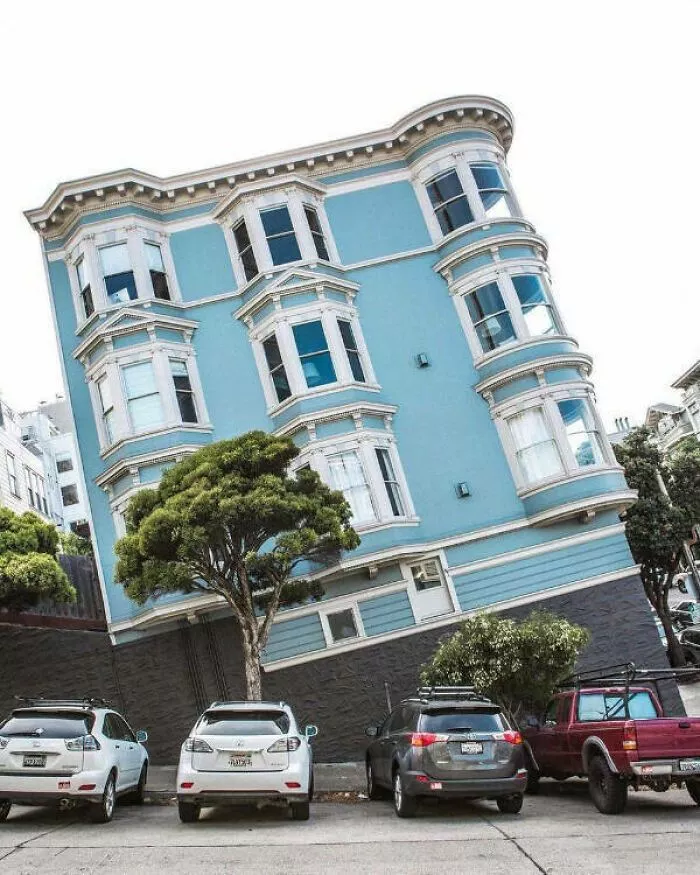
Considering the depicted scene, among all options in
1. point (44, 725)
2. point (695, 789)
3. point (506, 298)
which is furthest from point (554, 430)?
point (44, 725)

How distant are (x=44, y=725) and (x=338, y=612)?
1022 centimetres

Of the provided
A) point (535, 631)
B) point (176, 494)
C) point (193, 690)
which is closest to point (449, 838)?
point (535, 631)

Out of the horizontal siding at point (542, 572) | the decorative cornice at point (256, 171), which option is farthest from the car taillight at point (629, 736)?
the decorative cornice at point (256, 171)

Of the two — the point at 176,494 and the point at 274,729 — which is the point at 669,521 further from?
the point at 274,729

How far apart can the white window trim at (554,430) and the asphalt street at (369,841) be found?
941 centimetres

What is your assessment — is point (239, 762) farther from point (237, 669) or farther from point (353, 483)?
point (353, 483)

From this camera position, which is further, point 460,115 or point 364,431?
point 460,115

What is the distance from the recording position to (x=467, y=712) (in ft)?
35.0

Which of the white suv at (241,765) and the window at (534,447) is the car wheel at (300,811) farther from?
the window at (534,447)

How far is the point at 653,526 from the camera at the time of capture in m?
30.4

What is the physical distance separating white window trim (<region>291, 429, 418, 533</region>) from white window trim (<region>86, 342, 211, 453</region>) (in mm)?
3115

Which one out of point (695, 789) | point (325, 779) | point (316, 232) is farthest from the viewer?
point (316, 232)

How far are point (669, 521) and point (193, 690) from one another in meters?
19.3

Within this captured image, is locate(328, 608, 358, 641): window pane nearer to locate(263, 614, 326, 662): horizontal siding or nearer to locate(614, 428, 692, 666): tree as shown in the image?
locate(263, 614, 326, 662): horizontal siding
